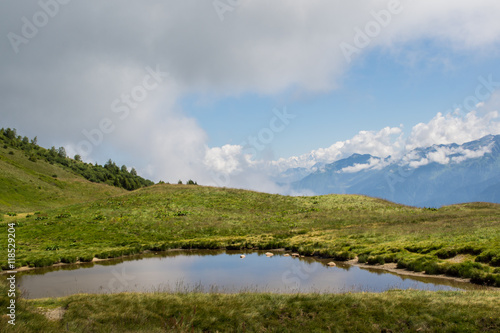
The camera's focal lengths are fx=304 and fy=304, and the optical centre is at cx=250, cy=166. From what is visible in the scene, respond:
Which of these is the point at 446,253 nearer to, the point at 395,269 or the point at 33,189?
the point at 395,269

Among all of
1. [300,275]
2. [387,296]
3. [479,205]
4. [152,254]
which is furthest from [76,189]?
[479,205]

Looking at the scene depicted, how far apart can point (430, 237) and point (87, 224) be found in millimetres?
54971

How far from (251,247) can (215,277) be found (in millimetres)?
16787

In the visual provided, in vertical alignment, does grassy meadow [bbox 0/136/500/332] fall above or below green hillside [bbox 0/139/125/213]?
below

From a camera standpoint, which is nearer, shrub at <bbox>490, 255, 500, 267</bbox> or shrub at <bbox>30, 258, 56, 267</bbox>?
shrub at <bbox>490, 255, 500, 267</bbox>

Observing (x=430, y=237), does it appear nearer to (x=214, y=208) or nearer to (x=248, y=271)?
(x=248, y=271)

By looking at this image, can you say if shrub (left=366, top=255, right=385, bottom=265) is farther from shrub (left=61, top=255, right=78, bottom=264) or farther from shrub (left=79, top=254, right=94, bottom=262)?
shrub (left=61, top=255, right=78, bottom=264)

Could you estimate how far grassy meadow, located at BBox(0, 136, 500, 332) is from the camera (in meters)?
15.5

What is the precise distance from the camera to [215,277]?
28.2 meters

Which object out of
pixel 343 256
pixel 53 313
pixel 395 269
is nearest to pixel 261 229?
pixel 343 256

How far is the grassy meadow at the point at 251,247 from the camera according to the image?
611 inches

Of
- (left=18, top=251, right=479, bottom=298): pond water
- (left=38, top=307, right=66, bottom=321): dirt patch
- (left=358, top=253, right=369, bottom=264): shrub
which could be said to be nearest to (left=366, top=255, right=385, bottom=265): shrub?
(left=358, top=253, right=369, bottom=264): shrub

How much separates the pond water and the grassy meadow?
3486 millimetres

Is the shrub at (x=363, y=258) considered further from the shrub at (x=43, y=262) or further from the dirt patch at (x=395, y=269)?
the shrub at (x=43, y=262)
